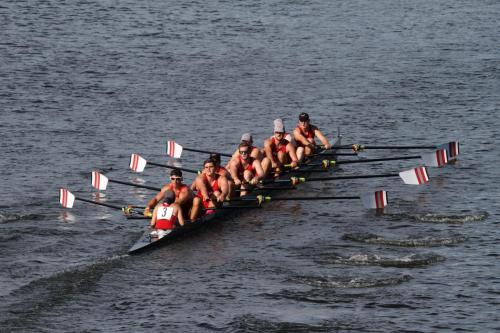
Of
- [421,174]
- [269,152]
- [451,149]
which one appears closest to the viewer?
[421,174]

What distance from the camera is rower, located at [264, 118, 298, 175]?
38094 millimetres

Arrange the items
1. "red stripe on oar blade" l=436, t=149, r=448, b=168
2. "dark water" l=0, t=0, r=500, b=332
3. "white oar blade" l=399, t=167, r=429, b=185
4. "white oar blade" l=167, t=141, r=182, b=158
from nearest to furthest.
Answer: "dark water" l=0, t=0, r=500, b=332 < "white oar blade" l=399, t=167, r=429, b=185 < "red stripe on oar blade" l=436, t=149, r=448, b=168 < "white oar blade" l=167, t=141, r=182, b=158

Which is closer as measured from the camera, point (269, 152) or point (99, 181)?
point (99, 181)

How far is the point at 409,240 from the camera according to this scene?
32.3 metres

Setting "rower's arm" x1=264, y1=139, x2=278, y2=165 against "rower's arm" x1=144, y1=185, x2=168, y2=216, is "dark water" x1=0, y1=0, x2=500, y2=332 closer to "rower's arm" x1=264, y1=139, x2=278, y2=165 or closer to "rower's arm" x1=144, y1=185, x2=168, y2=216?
"rower's arm" x1=144, y1=185, x2=168, y2=216

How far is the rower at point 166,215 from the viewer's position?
30.7m

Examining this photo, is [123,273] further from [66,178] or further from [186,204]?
[66,178]

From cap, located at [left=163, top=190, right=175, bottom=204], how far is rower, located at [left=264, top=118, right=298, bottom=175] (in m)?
7.51

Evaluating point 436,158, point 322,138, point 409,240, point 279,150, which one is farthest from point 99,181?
point 436,158

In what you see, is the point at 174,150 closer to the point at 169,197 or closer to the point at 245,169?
the point at 245,169

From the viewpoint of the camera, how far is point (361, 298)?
1077 inches

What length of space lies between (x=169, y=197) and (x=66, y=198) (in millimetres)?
5118

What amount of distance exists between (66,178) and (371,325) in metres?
17.6

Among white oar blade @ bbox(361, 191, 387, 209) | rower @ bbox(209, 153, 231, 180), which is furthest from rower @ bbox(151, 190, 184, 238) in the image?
white oar blade @ bbox(361, 191, 387, 209)
